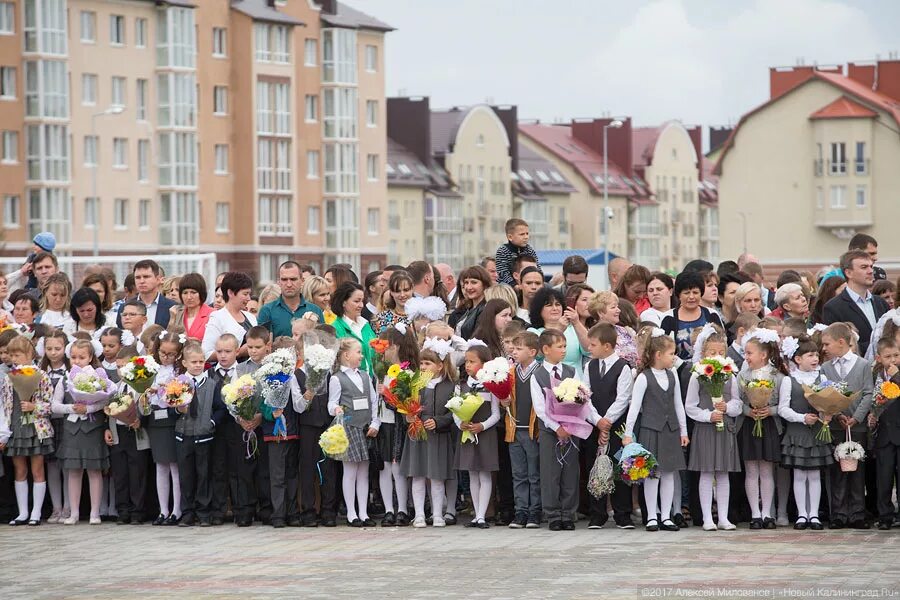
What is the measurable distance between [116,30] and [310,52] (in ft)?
50.0

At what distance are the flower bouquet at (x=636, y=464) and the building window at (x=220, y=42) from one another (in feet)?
259

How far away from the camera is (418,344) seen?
17.5 metres

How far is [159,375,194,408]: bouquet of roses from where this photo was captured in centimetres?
1722

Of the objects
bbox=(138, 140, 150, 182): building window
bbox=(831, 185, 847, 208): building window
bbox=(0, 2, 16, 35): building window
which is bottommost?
bbox=(831, 185, 847, 208): building window

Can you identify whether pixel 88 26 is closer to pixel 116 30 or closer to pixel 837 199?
pixel 116 30

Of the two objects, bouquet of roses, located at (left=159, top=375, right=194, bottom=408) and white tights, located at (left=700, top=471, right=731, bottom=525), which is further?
bouquet of roses, located at (left=159, top=375, right=194, bottom=408)

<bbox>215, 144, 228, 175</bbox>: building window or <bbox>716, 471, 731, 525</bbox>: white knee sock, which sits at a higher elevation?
<bbox>215, 144, 228, 175</bbox>: building window

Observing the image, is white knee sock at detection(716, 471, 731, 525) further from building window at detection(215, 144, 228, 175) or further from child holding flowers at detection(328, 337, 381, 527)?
building window at detection(215, 144, 228, 175)

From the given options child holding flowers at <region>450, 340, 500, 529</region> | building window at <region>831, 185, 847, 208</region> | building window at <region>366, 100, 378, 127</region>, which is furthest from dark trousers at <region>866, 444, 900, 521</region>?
building window at <region>831, 185, 847, 208</region>

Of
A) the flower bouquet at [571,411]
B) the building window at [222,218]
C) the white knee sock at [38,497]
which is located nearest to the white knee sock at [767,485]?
the flower bouquet at [571,411]

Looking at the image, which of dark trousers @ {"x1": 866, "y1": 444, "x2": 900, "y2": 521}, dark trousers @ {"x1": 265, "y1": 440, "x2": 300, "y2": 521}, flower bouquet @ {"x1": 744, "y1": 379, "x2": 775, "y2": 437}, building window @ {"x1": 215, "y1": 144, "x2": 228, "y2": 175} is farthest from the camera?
building window @ {"x1": 215, "y1": 144, "x2": 228, "y2": 175}

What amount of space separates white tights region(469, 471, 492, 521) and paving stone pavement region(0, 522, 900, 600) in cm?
29

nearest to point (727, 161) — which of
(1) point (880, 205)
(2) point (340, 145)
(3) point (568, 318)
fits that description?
(1) point (880, 205)

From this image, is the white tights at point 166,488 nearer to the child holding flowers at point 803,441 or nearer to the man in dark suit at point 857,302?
the child holding flowers at point 803,441
